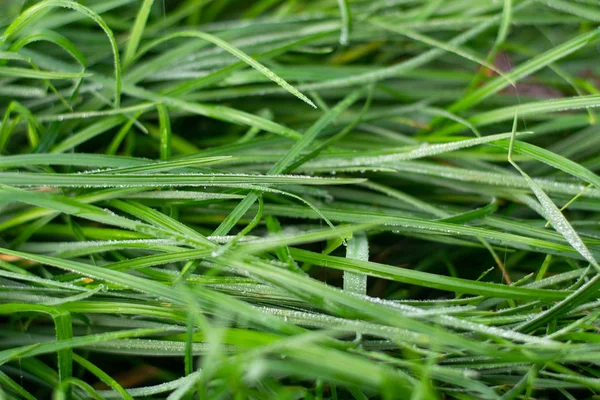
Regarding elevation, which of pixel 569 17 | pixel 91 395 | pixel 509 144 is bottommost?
pixel 91 395

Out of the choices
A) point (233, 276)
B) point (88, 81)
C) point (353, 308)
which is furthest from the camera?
point (88, 81)

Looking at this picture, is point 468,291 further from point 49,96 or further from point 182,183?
point 49,96

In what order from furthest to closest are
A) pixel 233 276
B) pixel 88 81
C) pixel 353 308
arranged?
pixel 88 81
pixel 233 276
pixel 353 308

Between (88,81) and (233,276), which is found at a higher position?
(88,81)

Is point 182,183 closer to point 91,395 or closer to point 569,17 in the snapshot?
point 91,395

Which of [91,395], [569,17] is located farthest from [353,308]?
[569,17]

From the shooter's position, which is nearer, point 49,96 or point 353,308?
point 353,308
